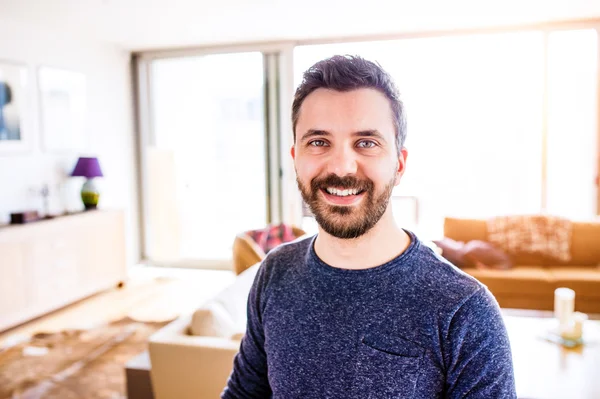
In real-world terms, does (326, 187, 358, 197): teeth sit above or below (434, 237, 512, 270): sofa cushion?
above

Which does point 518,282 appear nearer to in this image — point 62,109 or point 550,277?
point 550,277

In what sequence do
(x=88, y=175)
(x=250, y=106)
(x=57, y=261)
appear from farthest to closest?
(x=250, y=106)
(x=88, y=175)
(x=57, y=261)

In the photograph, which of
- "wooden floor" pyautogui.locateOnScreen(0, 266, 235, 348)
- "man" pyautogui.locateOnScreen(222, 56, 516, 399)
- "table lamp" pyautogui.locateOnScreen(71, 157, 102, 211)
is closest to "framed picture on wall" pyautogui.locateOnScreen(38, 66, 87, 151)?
"table lamp" pyautogui.locateOnScreen(71, 157, 102, 211)

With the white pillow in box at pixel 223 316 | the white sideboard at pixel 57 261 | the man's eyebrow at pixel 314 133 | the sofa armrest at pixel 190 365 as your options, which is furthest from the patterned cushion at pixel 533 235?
the man's eyebrow at pixel 314 133

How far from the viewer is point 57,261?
14.2 feet

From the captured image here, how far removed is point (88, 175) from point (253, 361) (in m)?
4.16

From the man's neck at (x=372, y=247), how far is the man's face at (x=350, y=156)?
0.02m

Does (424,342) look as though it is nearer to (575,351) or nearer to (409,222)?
(575,351)

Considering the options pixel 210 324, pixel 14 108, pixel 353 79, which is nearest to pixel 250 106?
pixel 14 108

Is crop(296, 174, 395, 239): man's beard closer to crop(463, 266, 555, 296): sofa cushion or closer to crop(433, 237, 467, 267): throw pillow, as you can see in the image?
crop(463, 266, 555, 296): sofa cushion

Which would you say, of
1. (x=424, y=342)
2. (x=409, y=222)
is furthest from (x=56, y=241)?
(x=424, y=342)

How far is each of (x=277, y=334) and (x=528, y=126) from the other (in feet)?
15.8

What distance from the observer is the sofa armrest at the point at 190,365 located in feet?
6.64

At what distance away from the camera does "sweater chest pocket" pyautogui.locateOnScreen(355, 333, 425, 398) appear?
0.92 m
